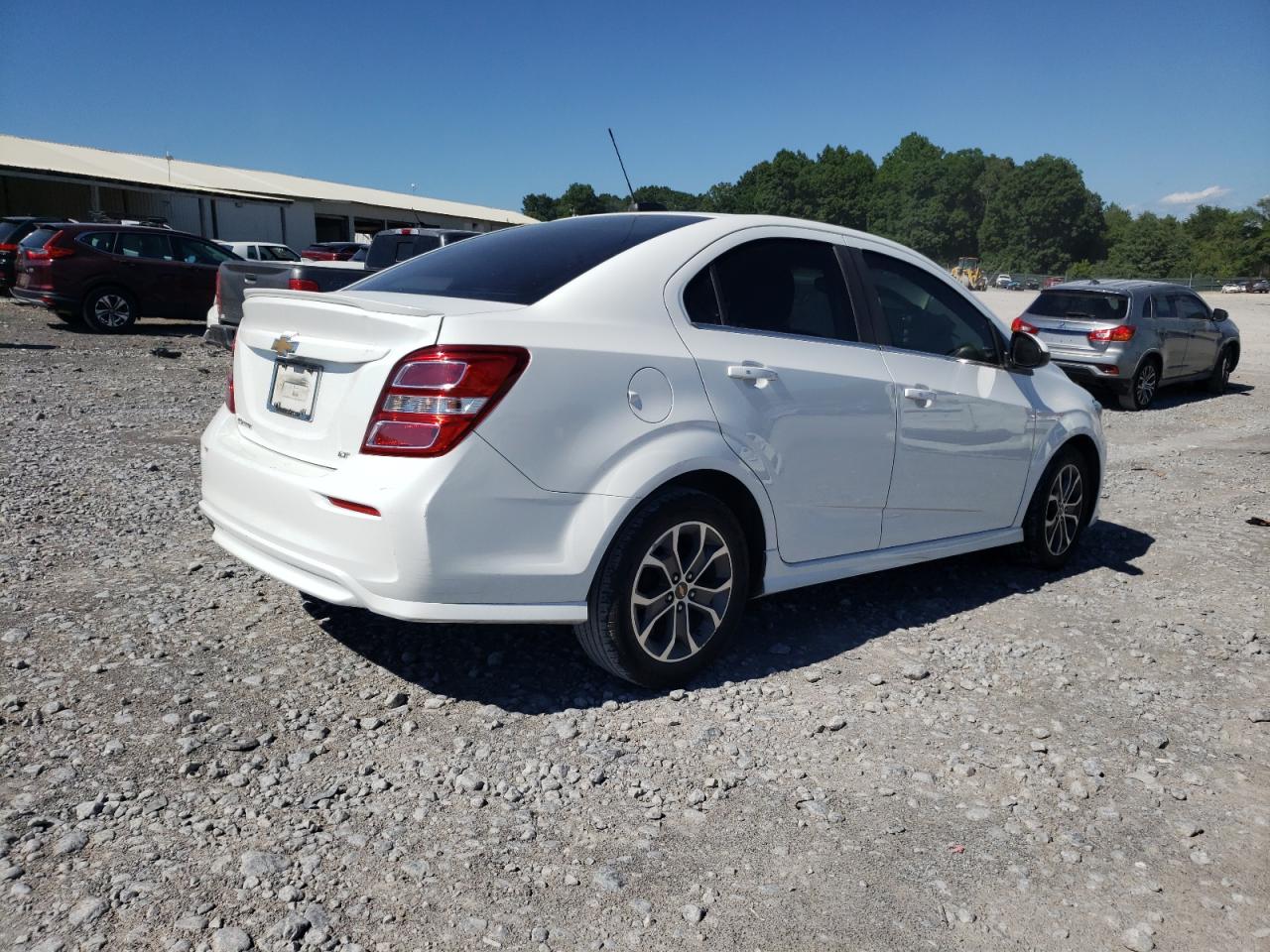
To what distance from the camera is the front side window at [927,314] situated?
466 cm

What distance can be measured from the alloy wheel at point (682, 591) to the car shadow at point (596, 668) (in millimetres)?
214

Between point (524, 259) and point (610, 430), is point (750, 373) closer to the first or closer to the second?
point (610, 430)

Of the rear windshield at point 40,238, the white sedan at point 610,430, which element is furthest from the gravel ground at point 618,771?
the rear windshield at point 40,238

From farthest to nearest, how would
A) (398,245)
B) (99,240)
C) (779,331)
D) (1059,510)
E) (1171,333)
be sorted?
(99,240) → (398,245) → (1171,333) → (1059,510) → (779,331)

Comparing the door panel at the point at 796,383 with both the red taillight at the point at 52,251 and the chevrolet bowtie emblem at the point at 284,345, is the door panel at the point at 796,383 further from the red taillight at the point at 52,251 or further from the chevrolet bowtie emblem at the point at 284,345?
the red taillight at the point at 52,251

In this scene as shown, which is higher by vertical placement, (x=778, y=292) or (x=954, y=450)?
(x=778, y=292)

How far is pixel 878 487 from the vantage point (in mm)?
4402

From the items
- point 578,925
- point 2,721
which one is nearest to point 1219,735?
point 578,925

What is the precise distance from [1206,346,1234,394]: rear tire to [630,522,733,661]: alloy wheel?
564 inches

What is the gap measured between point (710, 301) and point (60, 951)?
9.38 feet

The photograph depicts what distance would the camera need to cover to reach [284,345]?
3617 mm

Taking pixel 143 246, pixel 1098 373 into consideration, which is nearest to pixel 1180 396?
pixel 1098 373

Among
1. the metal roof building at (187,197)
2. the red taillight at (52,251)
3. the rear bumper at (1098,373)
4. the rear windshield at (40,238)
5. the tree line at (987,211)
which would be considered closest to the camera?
the rear bumper at (1098,373)

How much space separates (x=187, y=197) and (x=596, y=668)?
42534mm
